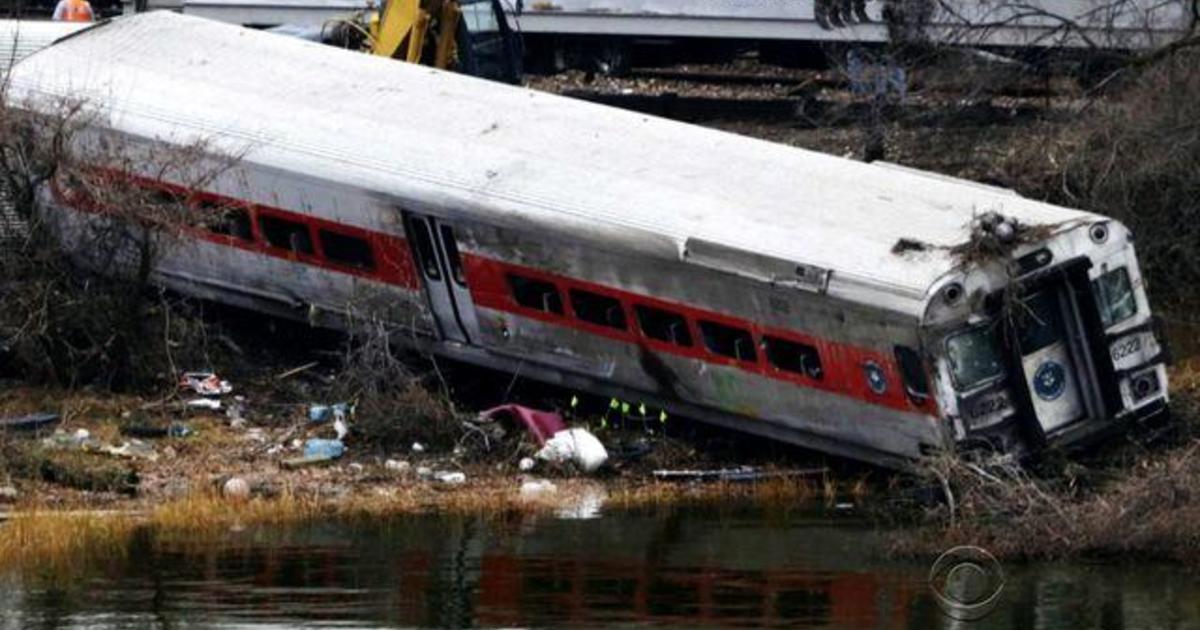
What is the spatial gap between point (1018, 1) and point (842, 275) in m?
10.1

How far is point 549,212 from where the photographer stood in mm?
20547

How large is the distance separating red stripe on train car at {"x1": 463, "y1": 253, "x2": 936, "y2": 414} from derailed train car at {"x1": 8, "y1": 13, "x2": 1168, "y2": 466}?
0.06 ft

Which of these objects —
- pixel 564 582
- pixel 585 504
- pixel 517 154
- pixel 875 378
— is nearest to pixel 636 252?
pixel 585 504

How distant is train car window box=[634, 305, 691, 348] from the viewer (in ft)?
65.9

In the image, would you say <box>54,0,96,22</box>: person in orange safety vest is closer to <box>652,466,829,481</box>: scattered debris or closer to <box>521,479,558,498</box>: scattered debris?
<box>521,479,558,498</box>: scattered debris

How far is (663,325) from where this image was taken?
2022 cm

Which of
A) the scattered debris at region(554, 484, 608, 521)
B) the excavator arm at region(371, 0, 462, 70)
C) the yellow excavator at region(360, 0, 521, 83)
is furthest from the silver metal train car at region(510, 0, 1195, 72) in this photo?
the scattered debris at region(554, 484, 608, 521)

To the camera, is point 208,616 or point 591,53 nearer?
point 208,616

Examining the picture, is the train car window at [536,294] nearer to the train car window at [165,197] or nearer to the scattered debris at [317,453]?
the scattered debris at [317,453]

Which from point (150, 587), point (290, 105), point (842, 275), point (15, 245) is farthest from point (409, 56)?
point (150, 587)

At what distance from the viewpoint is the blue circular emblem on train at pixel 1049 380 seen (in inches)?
747

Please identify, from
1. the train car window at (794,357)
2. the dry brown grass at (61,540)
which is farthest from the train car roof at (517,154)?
the dry brown grass at (61,540)

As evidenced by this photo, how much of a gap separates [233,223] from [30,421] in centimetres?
255

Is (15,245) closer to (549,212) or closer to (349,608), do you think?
(549,212)
